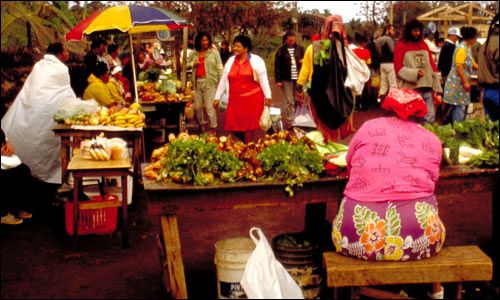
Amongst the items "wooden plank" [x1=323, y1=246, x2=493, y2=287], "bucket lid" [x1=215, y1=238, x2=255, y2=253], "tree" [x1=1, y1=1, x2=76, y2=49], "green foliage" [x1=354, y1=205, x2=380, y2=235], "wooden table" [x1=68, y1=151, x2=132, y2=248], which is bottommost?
"wooden plank" [x1=323, y1=246, x2=493, y2=287]

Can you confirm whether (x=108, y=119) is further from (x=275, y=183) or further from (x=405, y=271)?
(x=405, y=271)

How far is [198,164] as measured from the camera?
4637 millimetres

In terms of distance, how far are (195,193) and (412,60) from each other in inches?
225

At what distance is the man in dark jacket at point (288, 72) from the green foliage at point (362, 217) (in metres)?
7.74

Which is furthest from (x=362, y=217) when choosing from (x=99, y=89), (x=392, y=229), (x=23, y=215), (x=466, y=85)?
(x=466, y=85)

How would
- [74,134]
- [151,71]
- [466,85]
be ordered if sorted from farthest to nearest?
1. [151,71]
2. [466,85]
3. [74,134]

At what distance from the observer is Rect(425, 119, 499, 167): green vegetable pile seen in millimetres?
5102

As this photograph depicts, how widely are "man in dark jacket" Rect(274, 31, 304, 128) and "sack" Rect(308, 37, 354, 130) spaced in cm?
445

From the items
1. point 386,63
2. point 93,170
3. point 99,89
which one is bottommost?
point 93,170

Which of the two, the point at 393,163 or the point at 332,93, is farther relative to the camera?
the point at 332,93

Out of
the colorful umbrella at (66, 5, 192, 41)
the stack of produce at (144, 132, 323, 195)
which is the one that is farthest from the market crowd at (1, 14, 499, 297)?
the colorful umbrella at (66, 5, 192, 41)

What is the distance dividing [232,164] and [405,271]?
1.37 metres

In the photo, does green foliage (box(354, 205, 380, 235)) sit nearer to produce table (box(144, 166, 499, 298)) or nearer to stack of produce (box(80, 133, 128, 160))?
produce table (box(144, 166, 499, 298))

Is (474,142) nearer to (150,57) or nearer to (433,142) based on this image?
(433,142)
